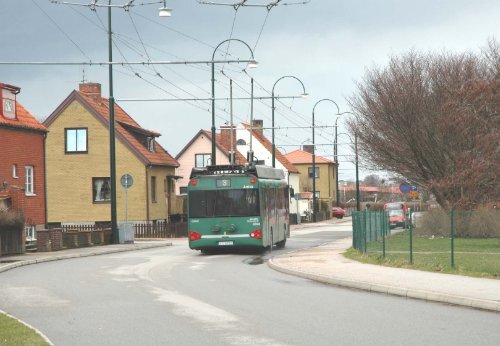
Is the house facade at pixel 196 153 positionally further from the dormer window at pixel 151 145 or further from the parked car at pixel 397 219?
the parked car at pixel 397 219

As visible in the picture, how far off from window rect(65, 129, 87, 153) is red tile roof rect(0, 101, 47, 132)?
13.9 m

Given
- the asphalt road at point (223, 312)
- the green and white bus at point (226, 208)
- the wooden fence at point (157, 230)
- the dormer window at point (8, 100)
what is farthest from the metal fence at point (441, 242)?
the dormer window at point (8, 100)

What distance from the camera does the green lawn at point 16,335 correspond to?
10.1m

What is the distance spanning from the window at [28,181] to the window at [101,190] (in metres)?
15.2

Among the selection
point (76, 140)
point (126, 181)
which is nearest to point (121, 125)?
point (76, 140)

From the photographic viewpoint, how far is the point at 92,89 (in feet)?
201

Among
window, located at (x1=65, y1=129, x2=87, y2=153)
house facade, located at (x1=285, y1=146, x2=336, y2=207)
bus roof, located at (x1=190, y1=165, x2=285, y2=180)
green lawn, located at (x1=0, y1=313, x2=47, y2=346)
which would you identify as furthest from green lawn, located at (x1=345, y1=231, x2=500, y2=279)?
house facade, located at (x1=285, y1=146, x2=336, y2=207)

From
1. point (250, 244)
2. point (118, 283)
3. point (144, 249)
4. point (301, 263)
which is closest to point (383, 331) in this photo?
point (118, 283)

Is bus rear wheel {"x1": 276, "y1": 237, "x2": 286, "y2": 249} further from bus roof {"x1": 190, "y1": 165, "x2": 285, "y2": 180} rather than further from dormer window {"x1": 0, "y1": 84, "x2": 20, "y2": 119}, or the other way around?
dormer window {"x1": 0, "y1": 84, "x2": 20, "y2": 119}

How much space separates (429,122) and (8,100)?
21036 mm

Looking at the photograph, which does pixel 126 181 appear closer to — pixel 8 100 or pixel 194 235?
pixel 8 100

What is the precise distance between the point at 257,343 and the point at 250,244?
19943 mm

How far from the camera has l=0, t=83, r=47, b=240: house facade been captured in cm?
3931

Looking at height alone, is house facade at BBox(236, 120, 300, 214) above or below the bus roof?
above
